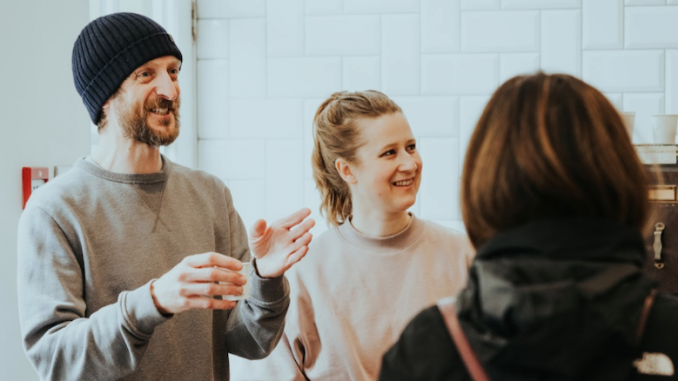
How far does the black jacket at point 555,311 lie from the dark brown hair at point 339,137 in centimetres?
111

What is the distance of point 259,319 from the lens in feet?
5.02

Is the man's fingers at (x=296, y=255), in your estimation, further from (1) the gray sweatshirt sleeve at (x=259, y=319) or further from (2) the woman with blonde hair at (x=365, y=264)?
(2) the woman with blonde hair at (x=365, y=264)

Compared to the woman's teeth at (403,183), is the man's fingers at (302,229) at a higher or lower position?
lower

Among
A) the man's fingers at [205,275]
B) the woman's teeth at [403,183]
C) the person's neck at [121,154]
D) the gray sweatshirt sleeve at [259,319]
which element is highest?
the person's neck at [121,154]

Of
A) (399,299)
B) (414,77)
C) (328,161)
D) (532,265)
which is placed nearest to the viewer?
(532,265)

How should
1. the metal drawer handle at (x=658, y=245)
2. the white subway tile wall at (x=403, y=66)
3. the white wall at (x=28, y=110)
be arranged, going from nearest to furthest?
the white wall at (x=28, y=110), the metal drawer handle at (x=658, y=245), the white subway tile wall at (x=403, y=66)

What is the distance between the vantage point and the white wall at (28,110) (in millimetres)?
1665

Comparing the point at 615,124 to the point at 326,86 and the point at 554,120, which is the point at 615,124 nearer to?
the point at 554,120

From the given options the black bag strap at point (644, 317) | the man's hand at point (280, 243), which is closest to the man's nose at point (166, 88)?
the man's hand at point (280, 243)

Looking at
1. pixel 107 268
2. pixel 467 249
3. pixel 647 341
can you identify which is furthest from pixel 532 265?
pixel 467 249

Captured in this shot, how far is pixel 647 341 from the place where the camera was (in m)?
0.74

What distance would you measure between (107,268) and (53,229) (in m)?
0.14

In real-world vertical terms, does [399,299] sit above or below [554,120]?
below

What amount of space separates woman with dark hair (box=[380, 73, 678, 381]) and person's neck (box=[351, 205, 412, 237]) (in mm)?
983
